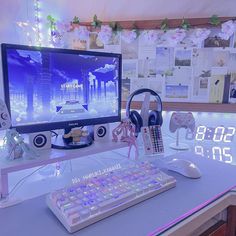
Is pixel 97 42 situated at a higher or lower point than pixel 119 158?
higher

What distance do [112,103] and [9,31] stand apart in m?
0.97

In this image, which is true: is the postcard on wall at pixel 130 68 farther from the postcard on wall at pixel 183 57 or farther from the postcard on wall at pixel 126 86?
the postcard on wall at pixel 183 57

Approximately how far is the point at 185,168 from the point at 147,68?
92cm

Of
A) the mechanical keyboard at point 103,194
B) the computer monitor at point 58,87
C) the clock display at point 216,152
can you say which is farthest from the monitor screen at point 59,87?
the clock display at point 216,152

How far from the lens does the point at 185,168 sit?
842 mm

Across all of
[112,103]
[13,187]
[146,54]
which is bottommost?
[13,187]

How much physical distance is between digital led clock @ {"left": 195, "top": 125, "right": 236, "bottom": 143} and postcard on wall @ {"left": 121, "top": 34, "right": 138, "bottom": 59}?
670 millimetres

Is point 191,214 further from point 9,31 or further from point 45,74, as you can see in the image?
point 9,31

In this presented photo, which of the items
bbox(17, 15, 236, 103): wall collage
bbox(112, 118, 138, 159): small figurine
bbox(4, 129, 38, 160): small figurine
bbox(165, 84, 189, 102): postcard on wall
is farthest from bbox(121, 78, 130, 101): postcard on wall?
bbox(4, 129, 38, 160): small figurine

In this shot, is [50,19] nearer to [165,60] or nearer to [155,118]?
[165,60]

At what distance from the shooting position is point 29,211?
0.63m

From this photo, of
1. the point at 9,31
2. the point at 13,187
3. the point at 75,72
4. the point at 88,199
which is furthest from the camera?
the point at 9,31

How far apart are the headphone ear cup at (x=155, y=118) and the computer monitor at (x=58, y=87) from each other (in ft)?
0.66

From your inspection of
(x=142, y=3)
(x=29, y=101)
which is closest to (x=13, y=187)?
(x=29, y=101)
